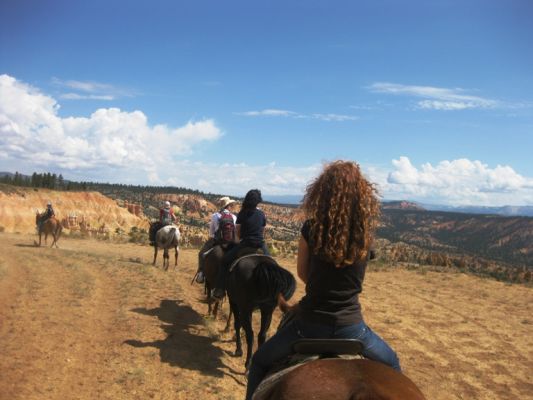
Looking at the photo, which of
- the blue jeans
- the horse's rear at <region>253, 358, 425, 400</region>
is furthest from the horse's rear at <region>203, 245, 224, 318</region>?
the horse's rear at <region>253, 358, 425, 400</region>

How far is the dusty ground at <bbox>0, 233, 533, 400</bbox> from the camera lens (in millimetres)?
6766

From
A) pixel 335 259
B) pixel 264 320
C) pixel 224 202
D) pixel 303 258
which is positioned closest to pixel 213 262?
pixel 224 202

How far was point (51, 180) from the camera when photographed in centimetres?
8025

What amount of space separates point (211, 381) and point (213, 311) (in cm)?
375

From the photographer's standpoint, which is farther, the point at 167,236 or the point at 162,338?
the point at 167,236

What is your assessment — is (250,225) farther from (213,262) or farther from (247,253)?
(213,262)

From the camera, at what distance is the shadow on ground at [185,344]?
765 centimetres

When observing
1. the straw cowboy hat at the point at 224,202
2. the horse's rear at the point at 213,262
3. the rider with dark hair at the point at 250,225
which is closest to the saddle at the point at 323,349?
the rider with dark hair at the point at 250,225

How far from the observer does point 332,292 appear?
352 cm

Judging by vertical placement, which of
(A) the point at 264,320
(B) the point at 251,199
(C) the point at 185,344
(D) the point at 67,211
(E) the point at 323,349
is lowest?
(D) the point at 67,211

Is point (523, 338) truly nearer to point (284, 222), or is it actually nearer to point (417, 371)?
point (417, 371)

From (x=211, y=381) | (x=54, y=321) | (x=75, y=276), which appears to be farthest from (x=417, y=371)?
(x=75, y=276)

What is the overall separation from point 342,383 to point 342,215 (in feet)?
4.08

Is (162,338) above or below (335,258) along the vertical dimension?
below
